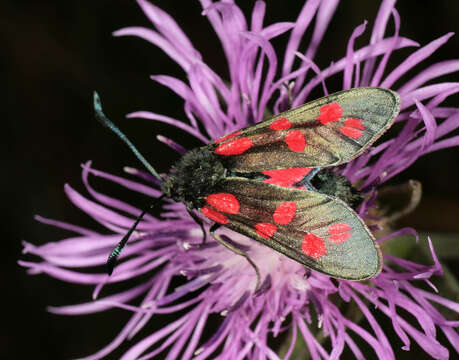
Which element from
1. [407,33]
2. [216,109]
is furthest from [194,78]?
[407,33]

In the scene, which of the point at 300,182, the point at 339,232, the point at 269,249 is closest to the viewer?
the point at 339,232

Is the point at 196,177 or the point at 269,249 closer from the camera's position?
the point at 196,177

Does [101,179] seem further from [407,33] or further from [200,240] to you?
[407,33]

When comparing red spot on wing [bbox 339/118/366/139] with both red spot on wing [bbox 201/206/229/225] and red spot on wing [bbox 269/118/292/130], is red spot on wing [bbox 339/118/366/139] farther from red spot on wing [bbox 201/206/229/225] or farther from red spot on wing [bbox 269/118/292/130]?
red spot on wing [bbox 201/206/229/225]

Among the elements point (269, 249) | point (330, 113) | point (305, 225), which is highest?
point (330, 113)

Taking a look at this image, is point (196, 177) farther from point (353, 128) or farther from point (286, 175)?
point (353, 128)

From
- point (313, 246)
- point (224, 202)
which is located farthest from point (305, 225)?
point (224, 202)

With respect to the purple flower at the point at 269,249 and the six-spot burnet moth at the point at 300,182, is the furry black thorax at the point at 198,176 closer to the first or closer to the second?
the six-spot burnet moth at the point at 300,182
